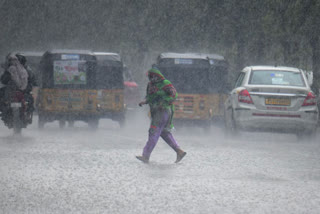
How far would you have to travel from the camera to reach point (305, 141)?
18516 millimetres

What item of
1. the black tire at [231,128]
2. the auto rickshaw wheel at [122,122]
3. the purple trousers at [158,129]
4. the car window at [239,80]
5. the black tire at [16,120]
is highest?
the car window at [239,80]

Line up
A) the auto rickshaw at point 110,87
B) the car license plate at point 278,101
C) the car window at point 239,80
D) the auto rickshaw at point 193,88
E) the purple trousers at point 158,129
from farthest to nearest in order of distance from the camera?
the auto rickshaw at point 110,87 → the auto rickshaw at point 193,88 → the car window at point 239,80 → the car license plate at point 278,101 → the purple trousers at point 158,129

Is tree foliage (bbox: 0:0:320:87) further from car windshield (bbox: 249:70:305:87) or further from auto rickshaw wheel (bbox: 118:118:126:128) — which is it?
car windshield (bbox: 249:70:305:87)

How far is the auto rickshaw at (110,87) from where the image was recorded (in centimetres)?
2262

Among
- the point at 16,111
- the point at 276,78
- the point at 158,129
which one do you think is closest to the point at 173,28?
the point at 276,78

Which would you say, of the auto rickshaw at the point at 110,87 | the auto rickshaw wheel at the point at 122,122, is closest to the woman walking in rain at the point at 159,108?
the auto rickshaw at the point at 110,87

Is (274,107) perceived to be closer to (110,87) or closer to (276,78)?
(276,78)

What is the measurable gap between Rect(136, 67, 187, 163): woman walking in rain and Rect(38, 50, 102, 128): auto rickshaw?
912 centimetres

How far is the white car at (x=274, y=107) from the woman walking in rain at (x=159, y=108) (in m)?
4.72

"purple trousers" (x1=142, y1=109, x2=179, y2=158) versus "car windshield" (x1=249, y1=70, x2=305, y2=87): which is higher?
"car windshield" (x1=249, y1=70, x2=305, y2=87)

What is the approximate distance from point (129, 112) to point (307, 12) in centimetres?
691

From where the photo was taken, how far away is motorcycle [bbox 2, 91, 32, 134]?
1773 centimetres

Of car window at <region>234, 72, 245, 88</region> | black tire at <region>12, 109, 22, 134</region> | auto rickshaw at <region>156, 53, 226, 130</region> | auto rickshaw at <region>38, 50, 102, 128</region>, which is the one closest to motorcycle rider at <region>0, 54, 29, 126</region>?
black tire at <region>12, 109, 22, 134</region>

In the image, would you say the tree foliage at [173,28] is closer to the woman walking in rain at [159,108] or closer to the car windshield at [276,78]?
the car windshield at [276,78]
